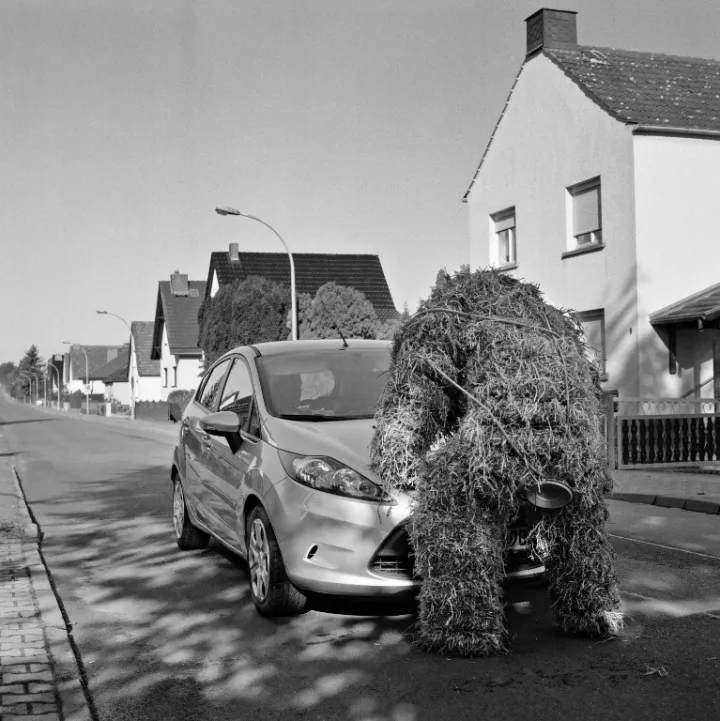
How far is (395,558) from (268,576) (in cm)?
88

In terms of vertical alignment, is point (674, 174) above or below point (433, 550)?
above

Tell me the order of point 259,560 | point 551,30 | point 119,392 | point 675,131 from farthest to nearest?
point 119,392 < point 551,30 < point 675,131 < point 259,560

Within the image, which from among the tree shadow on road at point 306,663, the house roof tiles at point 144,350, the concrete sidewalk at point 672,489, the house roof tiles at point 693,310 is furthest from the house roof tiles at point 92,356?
the tree shadow on road at point 306,663

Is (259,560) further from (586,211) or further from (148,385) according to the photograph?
(148,385)

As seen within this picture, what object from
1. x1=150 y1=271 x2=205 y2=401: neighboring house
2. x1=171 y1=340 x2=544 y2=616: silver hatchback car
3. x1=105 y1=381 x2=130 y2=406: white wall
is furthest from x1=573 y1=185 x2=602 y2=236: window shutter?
x1=105 y1=381 x2=130 y2=406: white wall

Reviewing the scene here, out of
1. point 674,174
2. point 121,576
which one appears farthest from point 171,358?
point 121,576

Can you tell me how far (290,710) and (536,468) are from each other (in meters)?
1.65

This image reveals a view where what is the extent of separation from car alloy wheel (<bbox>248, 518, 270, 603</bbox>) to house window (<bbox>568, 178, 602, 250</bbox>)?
15.6 metres

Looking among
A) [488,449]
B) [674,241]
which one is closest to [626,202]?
[674,241]

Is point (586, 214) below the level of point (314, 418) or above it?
above

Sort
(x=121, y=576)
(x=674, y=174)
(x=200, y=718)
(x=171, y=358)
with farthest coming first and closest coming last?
(x=171, y=358) → (x=674, y=174) → (x=121, y=576) → (x=200, y=718)

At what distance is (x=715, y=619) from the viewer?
5.87 meters

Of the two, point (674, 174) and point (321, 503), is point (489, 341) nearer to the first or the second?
point (321, 503)

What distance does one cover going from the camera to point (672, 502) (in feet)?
39.4
